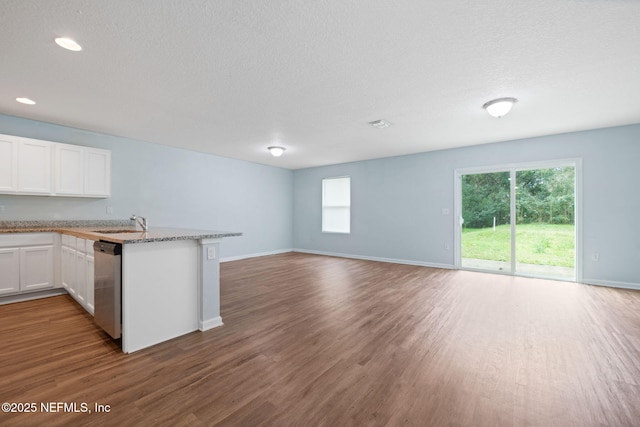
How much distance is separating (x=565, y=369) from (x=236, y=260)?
595 centimetres

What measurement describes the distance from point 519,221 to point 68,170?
7543mm

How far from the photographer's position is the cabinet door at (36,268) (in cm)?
346

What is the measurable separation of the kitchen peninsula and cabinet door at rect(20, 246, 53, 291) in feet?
3.98

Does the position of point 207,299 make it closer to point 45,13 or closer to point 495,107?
point 45,13

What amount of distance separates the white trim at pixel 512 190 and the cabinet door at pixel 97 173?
6358 millimetres

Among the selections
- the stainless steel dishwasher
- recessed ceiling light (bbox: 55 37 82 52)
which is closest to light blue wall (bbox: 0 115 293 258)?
the stainless steel dishwasher

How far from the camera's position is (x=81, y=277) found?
10.1 feet

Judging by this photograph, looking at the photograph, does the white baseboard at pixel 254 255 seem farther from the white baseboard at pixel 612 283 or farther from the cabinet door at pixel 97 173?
the white baseboard at pixel 612 283

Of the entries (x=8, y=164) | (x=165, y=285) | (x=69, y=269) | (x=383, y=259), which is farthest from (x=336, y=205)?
(x=8, y=164)

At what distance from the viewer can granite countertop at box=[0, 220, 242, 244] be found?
7.69 feet

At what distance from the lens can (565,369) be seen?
201 centimetres

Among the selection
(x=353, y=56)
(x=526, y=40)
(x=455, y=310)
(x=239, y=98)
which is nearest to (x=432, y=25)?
(x=353, y=56)

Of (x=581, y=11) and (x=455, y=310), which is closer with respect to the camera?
(x=581, y=11)

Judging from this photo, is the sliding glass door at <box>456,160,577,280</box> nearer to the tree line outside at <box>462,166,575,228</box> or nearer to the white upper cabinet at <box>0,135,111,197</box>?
the tree line outside at <box>462,166,575,228</box>
